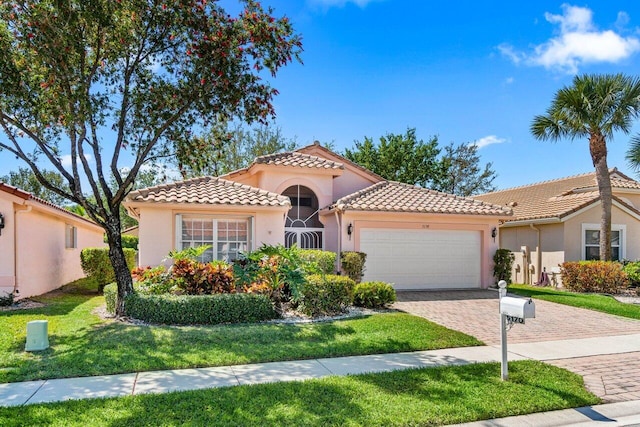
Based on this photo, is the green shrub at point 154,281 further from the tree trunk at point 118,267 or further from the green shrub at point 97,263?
the green shrub at point 97,263

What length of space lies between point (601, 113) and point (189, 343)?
→ 18457mm

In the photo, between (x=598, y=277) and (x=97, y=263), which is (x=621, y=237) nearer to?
(x=598, y=277)

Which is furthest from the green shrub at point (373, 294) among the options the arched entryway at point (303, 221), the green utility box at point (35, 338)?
the green utility box at point (35, 338)

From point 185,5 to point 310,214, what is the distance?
423 inches

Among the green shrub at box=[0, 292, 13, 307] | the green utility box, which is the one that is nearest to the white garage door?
the green utility box

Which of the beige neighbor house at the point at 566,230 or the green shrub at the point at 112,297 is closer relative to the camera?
the green shrub at the point at 112,297

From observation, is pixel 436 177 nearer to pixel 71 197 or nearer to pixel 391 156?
pixel 391 156

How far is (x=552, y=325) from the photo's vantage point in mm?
10375

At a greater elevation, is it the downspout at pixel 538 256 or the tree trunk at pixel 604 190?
the tree trunk at pixel 604 190

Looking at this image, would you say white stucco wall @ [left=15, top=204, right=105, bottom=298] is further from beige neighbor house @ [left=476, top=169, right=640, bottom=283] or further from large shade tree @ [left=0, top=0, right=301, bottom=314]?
beige neighbor house @ [left=476, top=169, right=640, bottom=283]

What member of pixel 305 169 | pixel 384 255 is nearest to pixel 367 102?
pixel 305 169

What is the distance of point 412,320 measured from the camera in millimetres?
10148

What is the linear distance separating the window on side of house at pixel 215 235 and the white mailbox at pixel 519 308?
31.5 feet

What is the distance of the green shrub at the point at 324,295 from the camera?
34.9 ft
